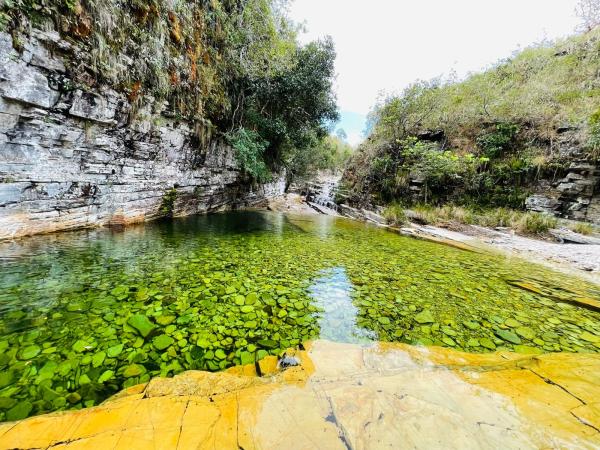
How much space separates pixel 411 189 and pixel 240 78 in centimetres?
1080

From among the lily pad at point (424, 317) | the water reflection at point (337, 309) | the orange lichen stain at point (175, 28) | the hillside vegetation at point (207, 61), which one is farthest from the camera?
the orange lichen stain at point (175, 28)

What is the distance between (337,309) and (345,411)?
6.67 feet

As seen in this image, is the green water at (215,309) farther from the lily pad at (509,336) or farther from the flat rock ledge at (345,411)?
the flat rock ledge at (345,411)

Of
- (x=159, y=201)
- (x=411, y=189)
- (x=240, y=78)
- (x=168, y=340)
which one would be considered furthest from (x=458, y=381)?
(x=411, y=189)

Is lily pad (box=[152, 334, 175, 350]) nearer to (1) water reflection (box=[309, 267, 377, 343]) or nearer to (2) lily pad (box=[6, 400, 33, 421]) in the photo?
(2) lily pad (box=[6, 400, 33, 421])

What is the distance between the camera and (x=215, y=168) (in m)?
11.5

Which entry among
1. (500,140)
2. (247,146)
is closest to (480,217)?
(500,140)

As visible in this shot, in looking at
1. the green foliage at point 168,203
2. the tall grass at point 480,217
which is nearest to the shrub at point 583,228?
the tall grass at point 480,217

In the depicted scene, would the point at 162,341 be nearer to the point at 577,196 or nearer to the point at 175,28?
the point at 175,28

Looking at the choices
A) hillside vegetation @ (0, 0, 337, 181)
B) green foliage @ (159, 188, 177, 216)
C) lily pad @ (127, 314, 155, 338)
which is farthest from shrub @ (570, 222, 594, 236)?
green foliage @ (159, 188, 177, 216)

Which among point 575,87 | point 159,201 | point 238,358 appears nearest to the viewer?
point 238,358

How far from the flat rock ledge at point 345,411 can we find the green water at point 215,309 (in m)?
0.51

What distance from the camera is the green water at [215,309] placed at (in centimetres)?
230

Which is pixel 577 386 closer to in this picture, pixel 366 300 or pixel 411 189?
pixel 366 300
